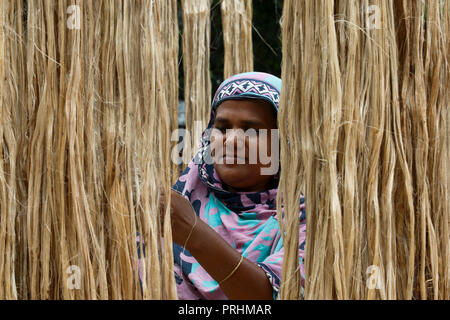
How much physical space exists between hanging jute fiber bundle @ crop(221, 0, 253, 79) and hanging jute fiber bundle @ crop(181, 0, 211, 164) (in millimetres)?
89

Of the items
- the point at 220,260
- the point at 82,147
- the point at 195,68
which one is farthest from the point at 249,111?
the point at 82,147

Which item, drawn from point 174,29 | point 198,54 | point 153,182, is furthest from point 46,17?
point 198,54

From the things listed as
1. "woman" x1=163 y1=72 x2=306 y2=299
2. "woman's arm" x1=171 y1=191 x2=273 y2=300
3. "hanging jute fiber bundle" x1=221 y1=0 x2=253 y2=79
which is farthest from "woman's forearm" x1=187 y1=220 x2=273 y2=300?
"hanging jute fiber bundle" x1=221 y1=0 x2=253 y2=79

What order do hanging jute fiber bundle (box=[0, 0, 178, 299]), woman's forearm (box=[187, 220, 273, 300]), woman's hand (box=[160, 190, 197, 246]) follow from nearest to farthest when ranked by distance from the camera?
hanging jute fiber bundle (box=[0, 0, 178, 299]), woman's hand (box=[160, 190, 197, 246]), woman's forearm (box=[187, 220, 273, 300])

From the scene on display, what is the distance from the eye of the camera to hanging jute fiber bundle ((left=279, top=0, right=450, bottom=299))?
3.98 feet

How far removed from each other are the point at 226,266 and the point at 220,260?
29 millimetres

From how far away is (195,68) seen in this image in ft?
8.85

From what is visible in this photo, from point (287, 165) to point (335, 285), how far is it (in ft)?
0.84

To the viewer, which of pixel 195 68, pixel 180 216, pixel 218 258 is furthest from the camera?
pixel 195 68

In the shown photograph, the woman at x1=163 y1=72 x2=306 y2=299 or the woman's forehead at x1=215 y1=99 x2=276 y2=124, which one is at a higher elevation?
the woman's forehead at x1=215 y1=99 x2=276 y2=124

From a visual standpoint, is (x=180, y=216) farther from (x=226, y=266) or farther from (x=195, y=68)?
(x=195, y=68)

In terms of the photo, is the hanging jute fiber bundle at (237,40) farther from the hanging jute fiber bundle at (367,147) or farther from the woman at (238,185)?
the hanging jute fiber bundle at (367,147)

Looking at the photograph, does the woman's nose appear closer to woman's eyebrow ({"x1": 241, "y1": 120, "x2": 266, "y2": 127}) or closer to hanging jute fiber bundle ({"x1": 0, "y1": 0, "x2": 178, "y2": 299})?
woman's eyebrow ({"x1": 241, "y1": 120, "x2": 266, "y2": 127})

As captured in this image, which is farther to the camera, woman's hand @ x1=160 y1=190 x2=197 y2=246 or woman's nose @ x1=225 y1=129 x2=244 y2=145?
woman's nose @ x1=225 y1=129 x2=244 y2=145
